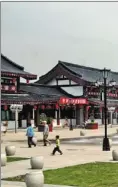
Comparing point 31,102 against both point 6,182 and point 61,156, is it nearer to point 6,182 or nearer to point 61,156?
point 61,156

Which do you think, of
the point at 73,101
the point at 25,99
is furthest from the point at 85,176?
the point at 73,101

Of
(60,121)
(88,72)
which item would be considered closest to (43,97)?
(60,121)

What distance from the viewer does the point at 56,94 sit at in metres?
62.2

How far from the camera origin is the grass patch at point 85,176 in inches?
533

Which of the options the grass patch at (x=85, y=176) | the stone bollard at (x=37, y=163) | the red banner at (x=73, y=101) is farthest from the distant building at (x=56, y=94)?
the grass patch at (x=85, y=176)

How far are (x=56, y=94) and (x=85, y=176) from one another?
156 ft

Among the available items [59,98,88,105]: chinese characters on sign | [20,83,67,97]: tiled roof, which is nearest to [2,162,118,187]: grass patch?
[59,98,88,105]: chinese characters on sign

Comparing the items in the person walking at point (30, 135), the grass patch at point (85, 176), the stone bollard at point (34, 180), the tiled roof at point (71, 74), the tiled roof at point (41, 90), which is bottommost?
the grass patch at point (85, 176)

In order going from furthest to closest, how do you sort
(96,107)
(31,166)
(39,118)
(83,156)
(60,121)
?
1. (96,107)
2. (60,121)
3. (39,118)
4. (83,156)
5. (31,166)

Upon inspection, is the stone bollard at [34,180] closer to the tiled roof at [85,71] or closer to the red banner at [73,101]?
the red banner at [73,101]

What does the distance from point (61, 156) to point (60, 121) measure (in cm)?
3888

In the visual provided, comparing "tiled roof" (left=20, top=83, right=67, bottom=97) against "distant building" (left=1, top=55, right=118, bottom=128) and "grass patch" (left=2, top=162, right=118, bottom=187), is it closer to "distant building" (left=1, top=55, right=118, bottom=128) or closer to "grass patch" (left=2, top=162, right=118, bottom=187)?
"distant building" (left=1, top=55, right=118, bottom=128)

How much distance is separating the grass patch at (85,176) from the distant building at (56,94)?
3132cm

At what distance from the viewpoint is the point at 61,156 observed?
21594 millimetres
